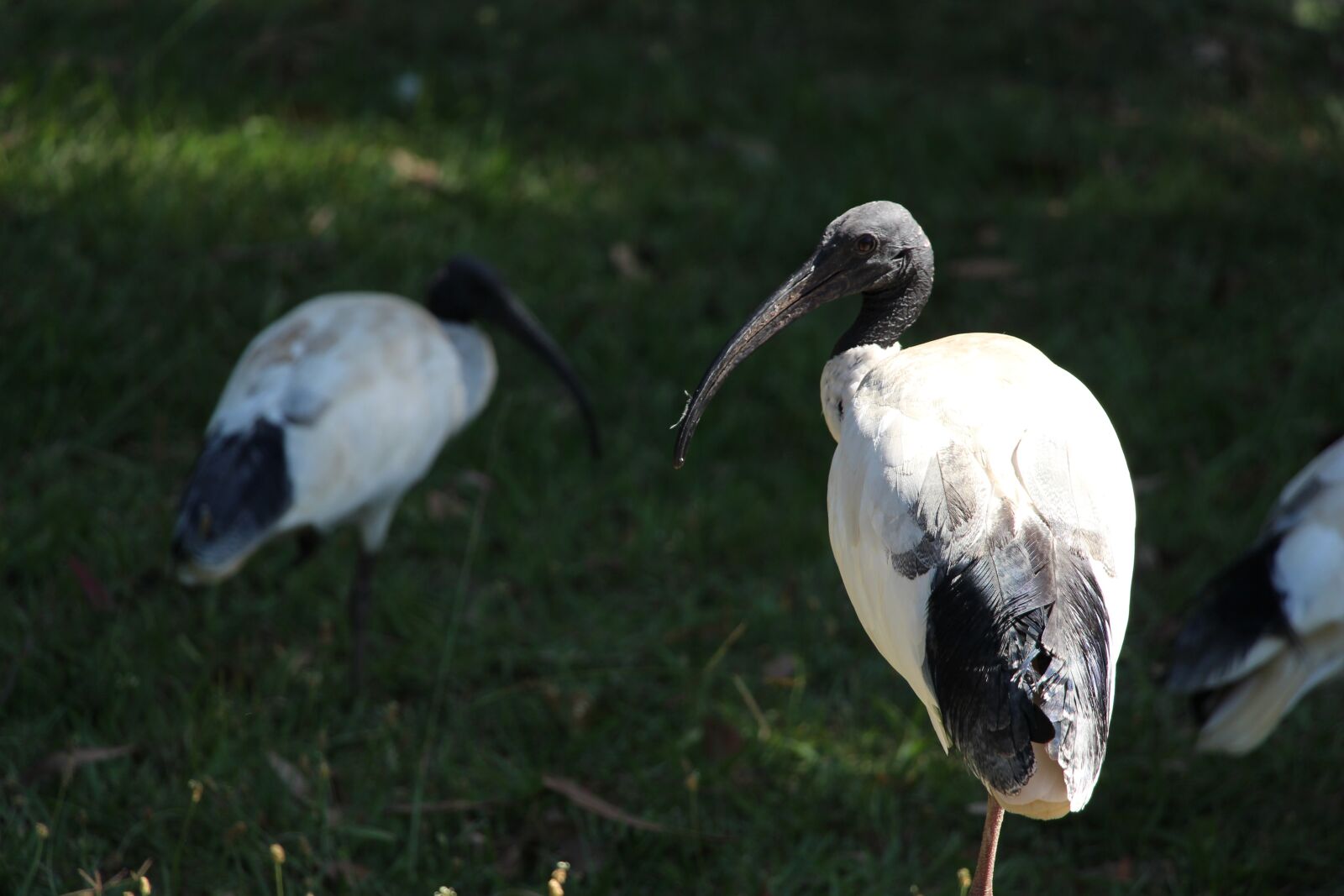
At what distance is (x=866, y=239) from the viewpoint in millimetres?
2717

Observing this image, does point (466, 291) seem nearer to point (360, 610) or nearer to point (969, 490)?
point (360, 610)

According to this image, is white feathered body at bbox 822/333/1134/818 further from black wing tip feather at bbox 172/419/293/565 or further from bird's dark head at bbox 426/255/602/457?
bird's dark head at bbox 426/255/602/457

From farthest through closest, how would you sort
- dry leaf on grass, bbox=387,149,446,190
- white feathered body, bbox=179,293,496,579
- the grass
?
dry leaf on grass, bbox=387,149,446,190 < white feathered body, bbox=179,293,496,579 < the grass

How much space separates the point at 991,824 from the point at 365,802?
1.42m

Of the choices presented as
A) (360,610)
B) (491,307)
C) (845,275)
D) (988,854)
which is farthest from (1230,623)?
(491,307)

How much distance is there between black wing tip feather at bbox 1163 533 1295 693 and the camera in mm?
3322

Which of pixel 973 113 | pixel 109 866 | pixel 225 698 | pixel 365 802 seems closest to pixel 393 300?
pixel 225 698

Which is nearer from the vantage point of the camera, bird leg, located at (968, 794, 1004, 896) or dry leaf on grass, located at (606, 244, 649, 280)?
bird leg, located at (968, 794, 1004, 896)

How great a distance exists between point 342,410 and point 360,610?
53 centimetres

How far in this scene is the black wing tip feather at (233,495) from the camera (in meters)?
3.45

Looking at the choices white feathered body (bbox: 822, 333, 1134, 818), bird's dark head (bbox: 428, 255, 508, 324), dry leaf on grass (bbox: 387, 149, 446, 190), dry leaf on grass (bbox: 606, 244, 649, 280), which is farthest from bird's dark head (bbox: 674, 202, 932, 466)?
dry leaf on grass (bbox: 387, 149, 446, 190)

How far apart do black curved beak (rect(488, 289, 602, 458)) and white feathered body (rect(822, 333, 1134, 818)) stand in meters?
1.92

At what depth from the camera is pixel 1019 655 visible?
2.12m

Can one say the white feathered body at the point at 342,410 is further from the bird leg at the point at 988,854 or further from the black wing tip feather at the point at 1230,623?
the black wing tip feather at the point at 1230,623
